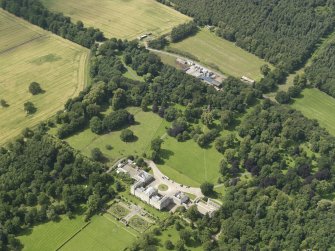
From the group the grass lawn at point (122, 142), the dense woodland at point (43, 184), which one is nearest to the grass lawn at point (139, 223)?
the dense woodland at point (43, 184)

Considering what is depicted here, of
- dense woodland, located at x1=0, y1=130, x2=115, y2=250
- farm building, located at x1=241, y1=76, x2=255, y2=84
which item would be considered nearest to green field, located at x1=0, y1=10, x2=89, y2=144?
dense woodland, located at x1=0, y1=130, x2=115, y2=250

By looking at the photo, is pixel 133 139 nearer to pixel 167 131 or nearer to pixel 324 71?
pixel 167 131

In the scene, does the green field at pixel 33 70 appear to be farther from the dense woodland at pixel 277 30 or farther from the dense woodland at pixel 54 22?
the dense woodland at pixel 277 30

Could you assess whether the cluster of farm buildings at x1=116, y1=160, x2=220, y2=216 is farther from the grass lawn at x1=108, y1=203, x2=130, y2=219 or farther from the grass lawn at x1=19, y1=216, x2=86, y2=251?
the grass lawn at x1=19, y1=216, x2=86, y2=251

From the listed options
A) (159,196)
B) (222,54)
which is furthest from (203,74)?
(159,196)

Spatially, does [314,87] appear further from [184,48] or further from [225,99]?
[184,48]

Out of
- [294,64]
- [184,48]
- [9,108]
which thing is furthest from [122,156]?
[294,64]
